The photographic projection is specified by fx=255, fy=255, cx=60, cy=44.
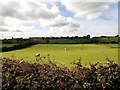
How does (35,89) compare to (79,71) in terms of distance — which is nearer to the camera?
(35,89)

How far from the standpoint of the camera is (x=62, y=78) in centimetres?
923

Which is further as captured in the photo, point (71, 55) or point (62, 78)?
point (71, 55)

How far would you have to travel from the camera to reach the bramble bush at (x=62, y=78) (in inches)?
350

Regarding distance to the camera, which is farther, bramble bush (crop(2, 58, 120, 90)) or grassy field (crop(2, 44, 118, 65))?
grassy field (crop(2, 44, 118, 65))

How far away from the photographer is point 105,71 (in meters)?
9.38

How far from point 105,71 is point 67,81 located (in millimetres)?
1465

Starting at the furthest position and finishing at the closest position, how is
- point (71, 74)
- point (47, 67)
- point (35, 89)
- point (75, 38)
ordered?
point (75, 38), point (47, 67), point (71, 74), point (35, 89)

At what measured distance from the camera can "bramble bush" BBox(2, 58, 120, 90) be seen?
8.88 metres

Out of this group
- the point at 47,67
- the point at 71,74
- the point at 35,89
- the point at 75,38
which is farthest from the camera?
the point at 75,38

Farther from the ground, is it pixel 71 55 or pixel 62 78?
pixel 71 55

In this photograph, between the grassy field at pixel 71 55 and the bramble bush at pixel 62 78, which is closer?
the bramble bush at pixel 62 78

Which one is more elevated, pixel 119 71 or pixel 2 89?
pixel 119 71

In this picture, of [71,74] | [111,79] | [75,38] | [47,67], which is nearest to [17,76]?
[47,67]

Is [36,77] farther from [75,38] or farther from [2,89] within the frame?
[75,38]
